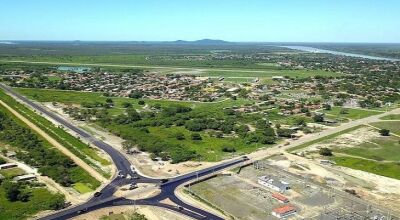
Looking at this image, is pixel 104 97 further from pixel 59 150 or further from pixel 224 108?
pixel 59 150

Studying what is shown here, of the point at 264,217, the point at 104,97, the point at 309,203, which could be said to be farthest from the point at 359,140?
the point at 104,97

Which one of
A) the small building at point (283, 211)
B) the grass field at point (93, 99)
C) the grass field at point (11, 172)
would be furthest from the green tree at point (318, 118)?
the grass field at point (11, 172)

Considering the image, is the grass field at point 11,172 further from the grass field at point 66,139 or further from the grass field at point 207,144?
the grass field at point 207,144

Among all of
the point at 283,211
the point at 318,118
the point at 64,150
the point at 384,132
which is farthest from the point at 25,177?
the point at 384,132

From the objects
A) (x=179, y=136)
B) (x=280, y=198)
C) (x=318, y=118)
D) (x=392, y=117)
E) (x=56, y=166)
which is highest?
(x=318, y=118)

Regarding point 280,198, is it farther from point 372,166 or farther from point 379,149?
point 379,149

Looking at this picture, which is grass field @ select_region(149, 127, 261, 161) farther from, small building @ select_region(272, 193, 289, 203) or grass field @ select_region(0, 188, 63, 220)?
grass field @ select_region(0, 188, 63, 220)

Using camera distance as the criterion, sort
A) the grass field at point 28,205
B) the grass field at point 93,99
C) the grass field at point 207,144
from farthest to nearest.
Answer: the grass field at point 93,99 → the grass field at point 207,144 → the grass field at point 28,205
